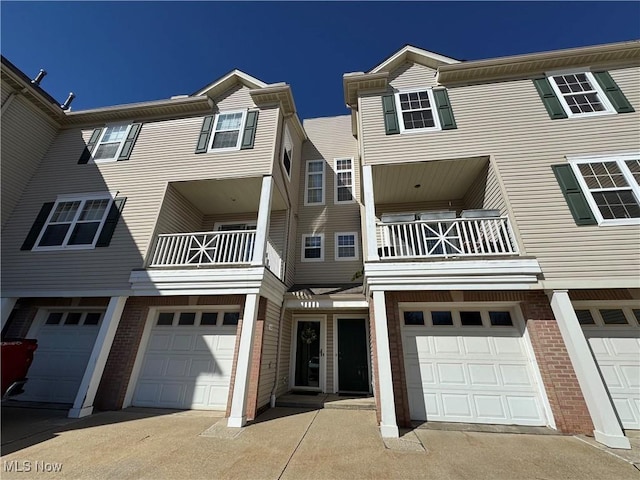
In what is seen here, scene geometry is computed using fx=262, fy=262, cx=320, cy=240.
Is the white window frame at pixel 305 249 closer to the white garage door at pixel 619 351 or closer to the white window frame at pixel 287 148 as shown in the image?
the white window frame at pixel 287 148

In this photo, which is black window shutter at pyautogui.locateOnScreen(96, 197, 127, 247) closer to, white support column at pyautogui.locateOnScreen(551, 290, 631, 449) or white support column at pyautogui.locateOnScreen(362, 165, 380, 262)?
white support column at pyautogui.locateOnScreen(362, 165, 380, 262)

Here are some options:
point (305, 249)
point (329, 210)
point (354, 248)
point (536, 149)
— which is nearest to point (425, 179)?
point (536, 149)

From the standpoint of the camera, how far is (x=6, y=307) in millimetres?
7031

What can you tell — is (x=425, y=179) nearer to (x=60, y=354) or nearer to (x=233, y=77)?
(x=233, y=77)

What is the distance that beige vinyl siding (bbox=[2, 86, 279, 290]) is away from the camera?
7.04 m

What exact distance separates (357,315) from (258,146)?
626 centimetres

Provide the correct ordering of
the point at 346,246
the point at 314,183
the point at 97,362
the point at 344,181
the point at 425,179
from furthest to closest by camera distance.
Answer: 1. the point at 314,183
2. the point at 344,181
3. the point at 346,246
4. the point at 425,179
5. the point at 97,362

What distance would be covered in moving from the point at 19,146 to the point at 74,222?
137 inches

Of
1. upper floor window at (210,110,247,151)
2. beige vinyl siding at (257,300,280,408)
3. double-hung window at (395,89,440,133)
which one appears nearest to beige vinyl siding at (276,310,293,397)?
beige vinyl siding at (257,300,280,408)

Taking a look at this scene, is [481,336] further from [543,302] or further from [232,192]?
[232,192]

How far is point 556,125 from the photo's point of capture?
270 inches

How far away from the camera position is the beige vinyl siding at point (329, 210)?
31.8ft

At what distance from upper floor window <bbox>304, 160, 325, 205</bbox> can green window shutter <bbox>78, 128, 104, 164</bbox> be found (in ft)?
24.9

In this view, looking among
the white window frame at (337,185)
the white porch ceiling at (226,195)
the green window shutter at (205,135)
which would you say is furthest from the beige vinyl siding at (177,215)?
the white window frame at (337,185)
